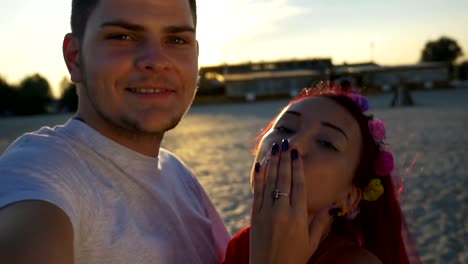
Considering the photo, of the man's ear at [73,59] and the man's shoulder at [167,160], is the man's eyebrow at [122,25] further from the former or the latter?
the man's shoulder at [167,160]

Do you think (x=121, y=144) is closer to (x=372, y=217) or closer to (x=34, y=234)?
(x=34, y=234)

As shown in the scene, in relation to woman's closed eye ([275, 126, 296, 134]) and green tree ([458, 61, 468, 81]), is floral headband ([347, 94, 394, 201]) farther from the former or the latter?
green tree ([458, 61, 468, 81])

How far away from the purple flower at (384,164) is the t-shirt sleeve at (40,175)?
139cm

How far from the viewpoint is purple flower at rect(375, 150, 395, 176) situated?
7.68 ft

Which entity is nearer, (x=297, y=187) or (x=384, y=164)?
(x=297, y=187)

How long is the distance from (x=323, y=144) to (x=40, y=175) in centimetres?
118

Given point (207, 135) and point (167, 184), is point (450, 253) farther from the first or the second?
point (207, 135)

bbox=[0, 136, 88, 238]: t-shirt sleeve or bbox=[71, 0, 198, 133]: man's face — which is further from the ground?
bbox=[71, 0, 198, 133]: man's face

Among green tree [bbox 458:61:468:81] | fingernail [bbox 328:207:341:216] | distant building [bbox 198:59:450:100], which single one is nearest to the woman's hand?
fingernail [bbox 328:207:341:216]

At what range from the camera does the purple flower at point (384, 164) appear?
234 centimetres

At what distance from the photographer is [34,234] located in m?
1.30

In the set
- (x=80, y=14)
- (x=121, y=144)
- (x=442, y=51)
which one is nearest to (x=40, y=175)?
(x=121, y=144)

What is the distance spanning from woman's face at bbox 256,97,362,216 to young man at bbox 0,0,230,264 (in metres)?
0.46

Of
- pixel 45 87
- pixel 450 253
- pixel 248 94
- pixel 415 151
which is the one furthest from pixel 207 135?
pixel 45 87
